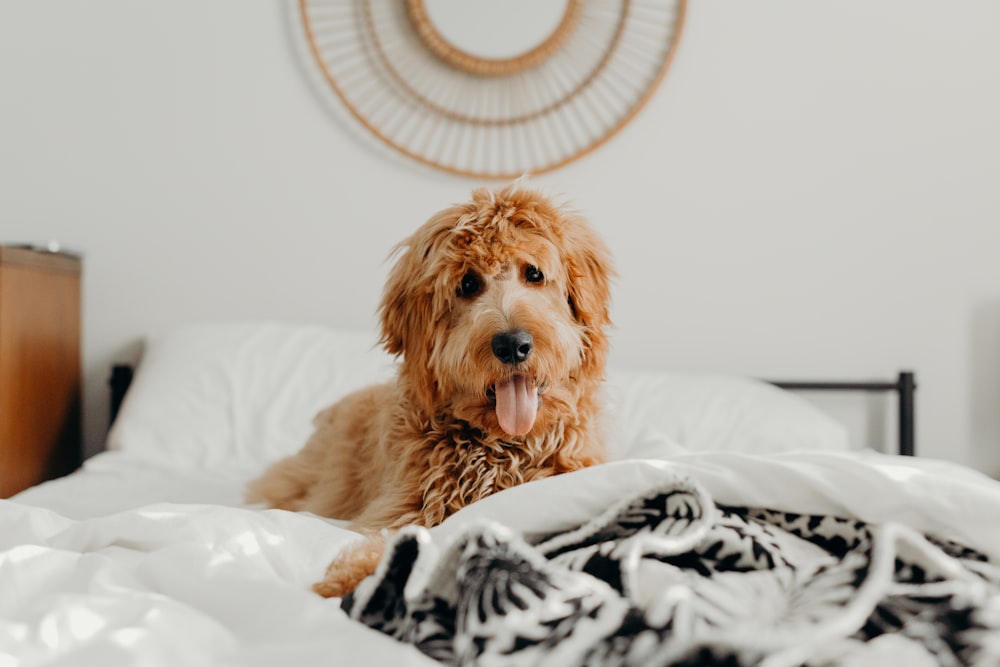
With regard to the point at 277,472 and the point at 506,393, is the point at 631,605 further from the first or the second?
the point at 277,472

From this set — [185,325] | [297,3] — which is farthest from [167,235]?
[297,3]

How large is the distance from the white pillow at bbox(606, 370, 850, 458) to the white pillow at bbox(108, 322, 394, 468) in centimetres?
85

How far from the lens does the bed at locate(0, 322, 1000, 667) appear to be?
727 millimetres

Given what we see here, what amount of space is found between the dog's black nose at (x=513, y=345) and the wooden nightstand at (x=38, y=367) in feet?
6.21

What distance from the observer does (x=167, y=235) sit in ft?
10.5

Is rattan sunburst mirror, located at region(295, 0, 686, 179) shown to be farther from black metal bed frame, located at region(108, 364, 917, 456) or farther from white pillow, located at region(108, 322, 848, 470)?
black metal bed frame, located at region(108, 364, 917, 456)

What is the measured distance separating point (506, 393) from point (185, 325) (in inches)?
76.7

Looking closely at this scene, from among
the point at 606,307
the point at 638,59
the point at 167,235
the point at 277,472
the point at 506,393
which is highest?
the point at 638,59

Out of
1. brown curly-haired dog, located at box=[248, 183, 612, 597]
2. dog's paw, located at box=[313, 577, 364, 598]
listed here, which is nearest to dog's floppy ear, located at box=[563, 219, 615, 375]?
brown curly-haired dog, located at box=[248, 183, 612, 597]

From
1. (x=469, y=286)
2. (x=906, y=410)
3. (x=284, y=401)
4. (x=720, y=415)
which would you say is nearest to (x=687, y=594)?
(x=469, y=286)

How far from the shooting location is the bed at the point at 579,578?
727 millimetres

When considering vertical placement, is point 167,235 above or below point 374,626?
above

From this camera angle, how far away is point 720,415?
8.52 feet

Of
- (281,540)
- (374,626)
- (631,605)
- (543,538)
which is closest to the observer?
(631,605)
